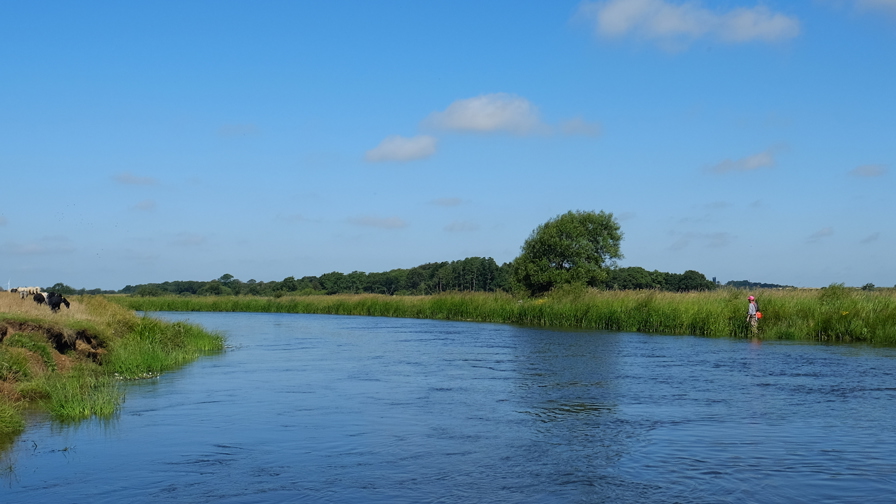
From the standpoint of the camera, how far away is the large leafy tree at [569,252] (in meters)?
64.6

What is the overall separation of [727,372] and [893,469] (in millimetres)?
10234

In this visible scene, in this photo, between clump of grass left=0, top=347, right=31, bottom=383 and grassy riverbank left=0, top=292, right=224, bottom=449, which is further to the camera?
clump of grass left=0, top=347, right=31, bottom=383

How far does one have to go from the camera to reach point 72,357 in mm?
18328

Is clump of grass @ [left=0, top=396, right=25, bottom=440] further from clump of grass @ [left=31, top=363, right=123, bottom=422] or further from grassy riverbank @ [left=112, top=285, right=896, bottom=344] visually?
grassy riverbank @ [left=112, top=285, right=896, bottom=344]

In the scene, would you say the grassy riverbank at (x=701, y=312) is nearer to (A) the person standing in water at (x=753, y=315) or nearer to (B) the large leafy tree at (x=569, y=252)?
(A) the person standing in water at (x=753, y=315)

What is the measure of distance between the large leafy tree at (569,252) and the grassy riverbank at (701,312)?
30.7ft

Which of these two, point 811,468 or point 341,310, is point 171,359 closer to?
point 811,468

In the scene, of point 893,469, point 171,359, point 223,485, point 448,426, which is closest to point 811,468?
point 893,469

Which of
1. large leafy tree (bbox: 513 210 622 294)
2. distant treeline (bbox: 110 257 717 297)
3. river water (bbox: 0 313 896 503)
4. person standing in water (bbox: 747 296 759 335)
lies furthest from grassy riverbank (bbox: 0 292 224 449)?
distant treeline (bbox: 110 257 717 297)

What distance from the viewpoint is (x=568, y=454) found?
448 inches

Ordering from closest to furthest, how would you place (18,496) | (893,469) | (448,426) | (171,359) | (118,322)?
1. (18,496)
2. (893,469)
3. (448,426)
4. (171,359)
5. (118,322)

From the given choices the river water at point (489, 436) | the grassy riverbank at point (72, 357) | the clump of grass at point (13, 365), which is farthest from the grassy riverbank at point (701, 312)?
the clump of grass at point (13, 365)

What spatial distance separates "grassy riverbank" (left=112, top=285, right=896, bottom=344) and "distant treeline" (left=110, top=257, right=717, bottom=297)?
52.3 meters

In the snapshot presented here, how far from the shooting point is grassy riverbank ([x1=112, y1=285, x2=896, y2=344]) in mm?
28938
